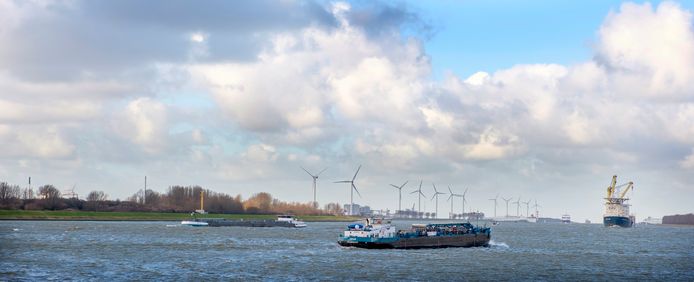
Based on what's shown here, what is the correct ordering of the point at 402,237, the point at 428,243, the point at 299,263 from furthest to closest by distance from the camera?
1. the point at 428,243
2. the point at 402,237
3. the point at 299,263

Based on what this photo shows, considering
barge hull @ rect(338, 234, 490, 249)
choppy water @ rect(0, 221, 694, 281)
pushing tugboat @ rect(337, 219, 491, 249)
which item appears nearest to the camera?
choppy water @ rect(0, 221, 694, 281)

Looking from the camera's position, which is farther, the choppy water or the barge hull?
the barge hull

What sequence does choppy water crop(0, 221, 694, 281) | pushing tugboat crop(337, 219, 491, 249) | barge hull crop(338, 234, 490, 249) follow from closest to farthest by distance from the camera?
choppy water crop(0, 221, 694, 281) < barge hull crop(338, 234, 490, 249) < pushing tugboat crop(337, 219, 491, 249)

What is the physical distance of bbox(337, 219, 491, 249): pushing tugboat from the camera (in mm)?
149625

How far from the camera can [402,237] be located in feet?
504

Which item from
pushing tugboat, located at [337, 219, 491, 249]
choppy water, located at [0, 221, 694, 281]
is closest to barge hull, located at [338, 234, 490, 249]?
pushing tugboat, located at [337, 219, 491, 249]

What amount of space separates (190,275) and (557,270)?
52384 millimetres

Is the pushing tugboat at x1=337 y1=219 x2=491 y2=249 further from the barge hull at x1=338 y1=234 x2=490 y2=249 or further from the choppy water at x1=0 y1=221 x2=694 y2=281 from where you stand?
the choppy water at x1=0 y1=221 x2=694 y2=281

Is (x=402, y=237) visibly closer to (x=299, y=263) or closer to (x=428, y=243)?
(x=428, y=243)

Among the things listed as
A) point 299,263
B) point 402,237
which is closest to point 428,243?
point 402,237

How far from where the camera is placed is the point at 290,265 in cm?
11169

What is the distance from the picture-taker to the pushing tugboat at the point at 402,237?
491ft

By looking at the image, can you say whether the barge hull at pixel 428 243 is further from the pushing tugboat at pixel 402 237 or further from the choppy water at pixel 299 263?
the choppy water at pixel 299 263

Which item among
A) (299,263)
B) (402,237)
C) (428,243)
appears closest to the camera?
(299,263)
